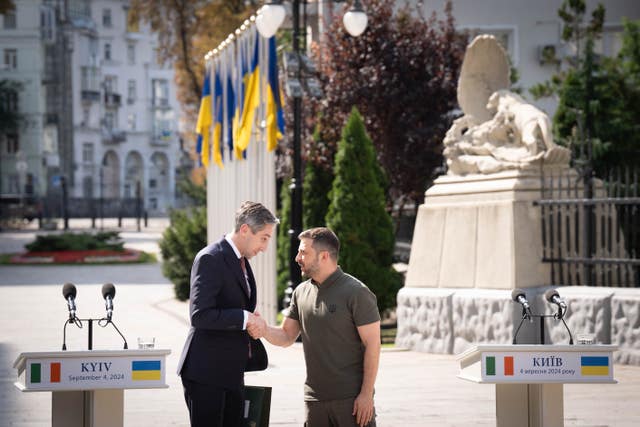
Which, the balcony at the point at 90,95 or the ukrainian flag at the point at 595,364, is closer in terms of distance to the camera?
the ukrainian flag at the point at 595,364

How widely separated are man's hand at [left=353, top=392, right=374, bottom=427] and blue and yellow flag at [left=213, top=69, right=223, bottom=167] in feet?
52.0

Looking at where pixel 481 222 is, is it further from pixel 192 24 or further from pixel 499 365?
pixel 192 24

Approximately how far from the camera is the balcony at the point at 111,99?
347 feet

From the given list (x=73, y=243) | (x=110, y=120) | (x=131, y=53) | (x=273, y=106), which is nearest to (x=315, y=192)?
(x=273, y=106)

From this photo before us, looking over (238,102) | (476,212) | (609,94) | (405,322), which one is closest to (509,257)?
(476,212)

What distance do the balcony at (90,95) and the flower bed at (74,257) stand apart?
62.6 meters

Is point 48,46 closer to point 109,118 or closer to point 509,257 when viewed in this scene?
point 109,118

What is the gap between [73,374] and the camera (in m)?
7.05

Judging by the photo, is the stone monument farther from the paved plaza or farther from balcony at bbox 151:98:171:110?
balcony at bbox 151:98:171:110

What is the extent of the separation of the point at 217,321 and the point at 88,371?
0.86m

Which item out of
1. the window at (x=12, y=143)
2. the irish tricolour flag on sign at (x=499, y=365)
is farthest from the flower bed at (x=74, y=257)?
the window at (x=12, y=143)

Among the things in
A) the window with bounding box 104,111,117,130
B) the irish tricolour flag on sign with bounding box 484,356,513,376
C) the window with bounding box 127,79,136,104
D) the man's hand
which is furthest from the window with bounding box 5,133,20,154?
the man's hand

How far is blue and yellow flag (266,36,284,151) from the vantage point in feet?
60.5

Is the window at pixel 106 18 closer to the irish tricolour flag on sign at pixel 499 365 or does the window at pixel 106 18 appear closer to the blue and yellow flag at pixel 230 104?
the blue and yellow flag at pixel 230 104
